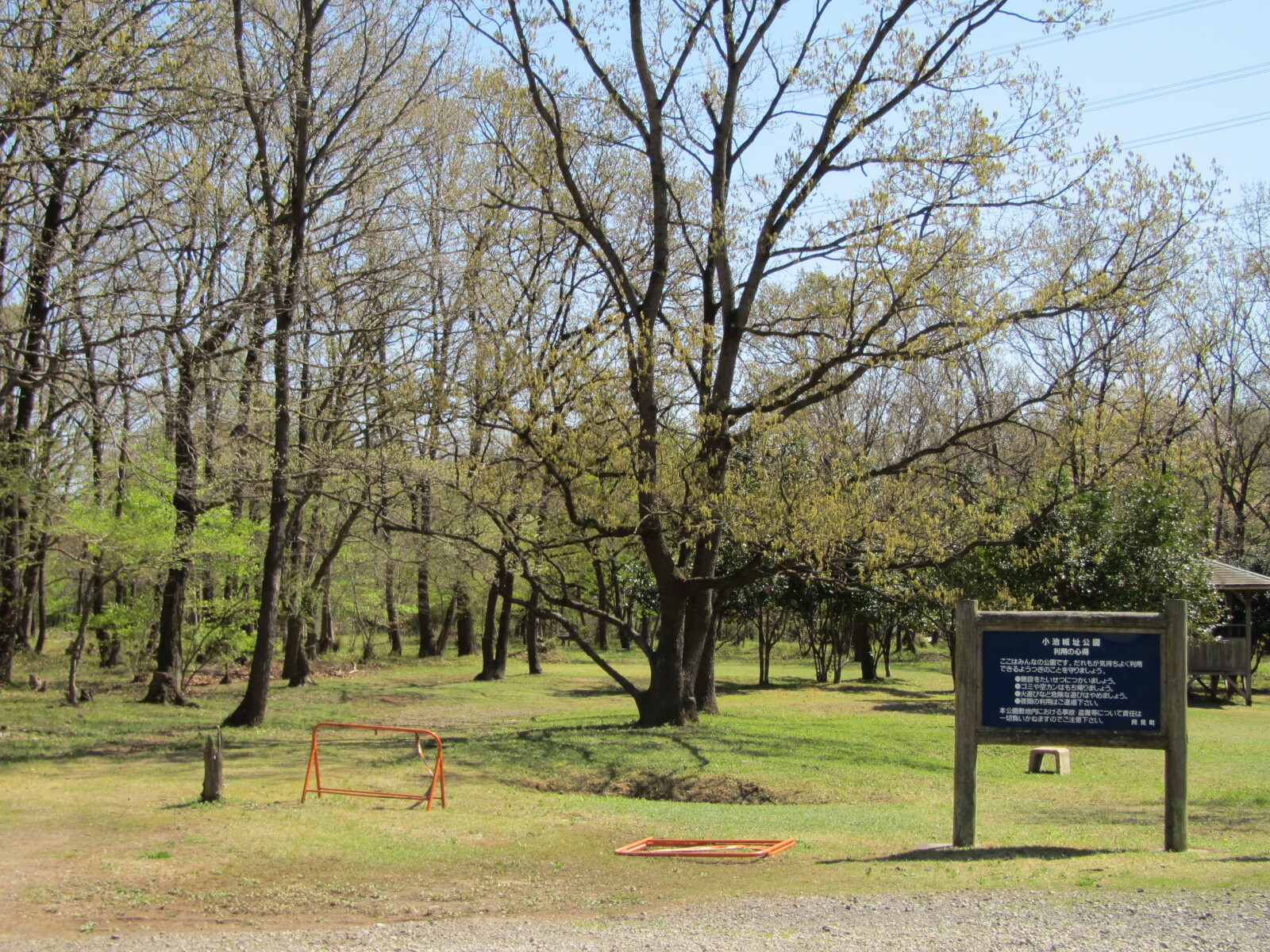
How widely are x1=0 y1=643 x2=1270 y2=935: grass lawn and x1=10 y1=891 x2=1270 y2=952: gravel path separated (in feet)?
1.29

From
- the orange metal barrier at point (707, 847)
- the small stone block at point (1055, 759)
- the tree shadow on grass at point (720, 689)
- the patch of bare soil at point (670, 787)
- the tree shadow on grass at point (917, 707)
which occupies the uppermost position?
the orange metal barrier at point (707, 847)

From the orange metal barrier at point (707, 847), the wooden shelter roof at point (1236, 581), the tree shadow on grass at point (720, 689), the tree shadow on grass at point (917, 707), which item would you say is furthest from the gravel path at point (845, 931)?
the wooden shelter roof at point (1236, 581)

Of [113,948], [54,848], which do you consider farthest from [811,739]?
[113,948]

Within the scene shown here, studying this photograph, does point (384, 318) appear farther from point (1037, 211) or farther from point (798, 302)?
point (1037, 211)

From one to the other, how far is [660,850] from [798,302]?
15.1 meters

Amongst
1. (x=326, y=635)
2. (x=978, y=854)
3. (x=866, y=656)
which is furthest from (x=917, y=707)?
(x=326, y=635)

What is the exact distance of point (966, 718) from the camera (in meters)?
8.75

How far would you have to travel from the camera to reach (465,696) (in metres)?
25.3

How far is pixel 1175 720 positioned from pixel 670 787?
20.0 ft

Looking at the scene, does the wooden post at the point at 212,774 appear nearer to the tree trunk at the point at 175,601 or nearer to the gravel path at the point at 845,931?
the gravel path at the point at 845,931

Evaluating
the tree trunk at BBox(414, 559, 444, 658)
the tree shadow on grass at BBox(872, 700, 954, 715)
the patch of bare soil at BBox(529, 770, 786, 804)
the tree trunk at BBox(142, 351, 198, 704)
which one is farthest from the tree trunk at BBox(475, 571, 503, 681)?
the patch of bare soil at BBox(529, 770, 786, 804)

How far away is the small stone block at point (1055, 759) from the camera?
576 inches

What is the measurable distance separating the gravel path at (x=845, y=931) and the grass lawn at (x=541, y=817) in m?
0.39

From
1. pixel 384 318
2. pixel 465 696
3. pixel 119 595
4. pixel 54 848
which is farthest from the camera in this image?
pixel 119 595
